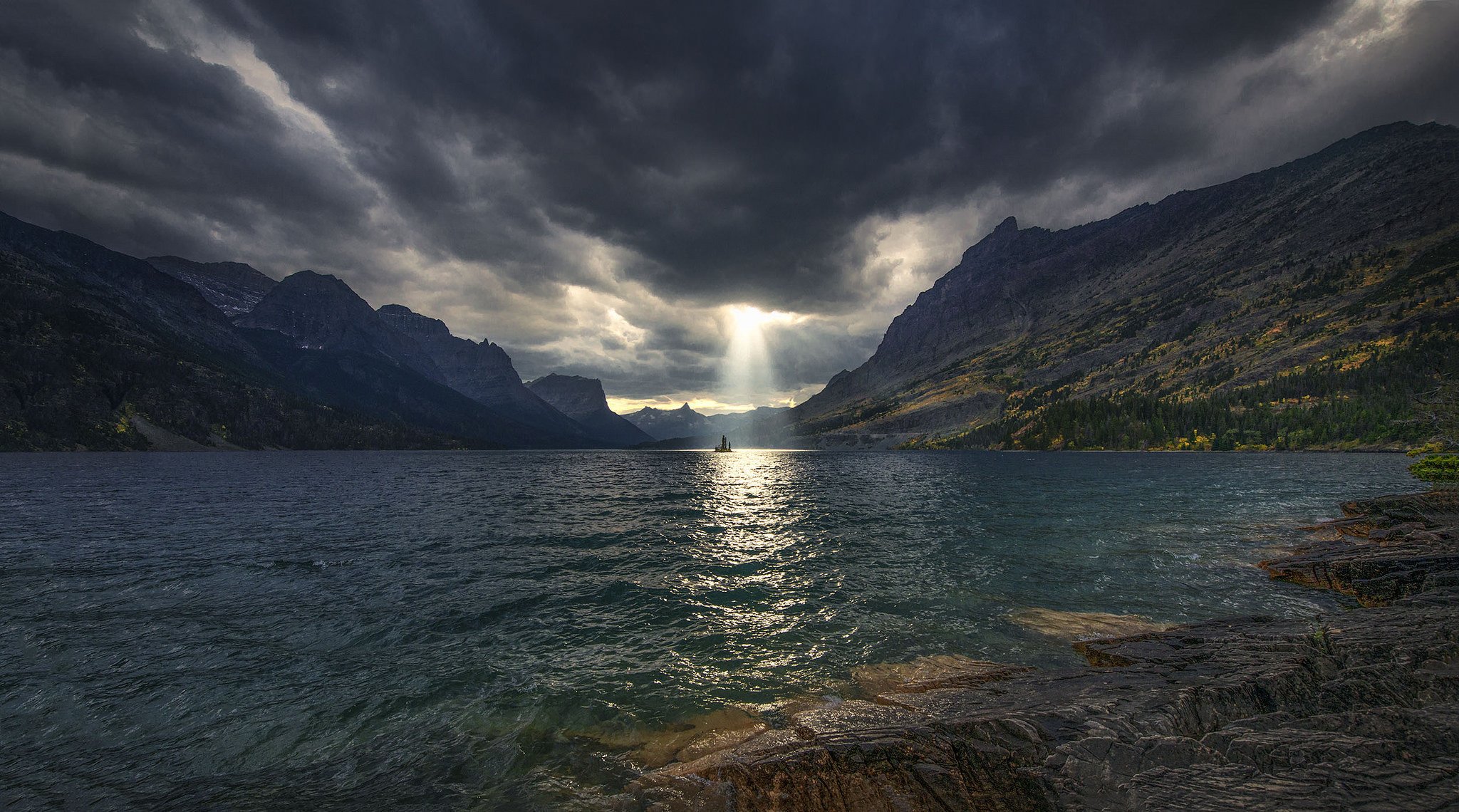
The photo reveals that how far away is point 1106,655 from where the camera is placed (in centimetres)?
1619

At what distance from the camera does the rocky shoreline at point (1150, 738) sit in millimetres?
8008

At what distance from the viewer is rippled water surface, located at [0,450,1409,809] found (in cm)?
1275

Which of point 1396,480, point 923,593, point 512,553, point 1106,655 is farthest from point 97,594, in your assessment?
point 1396,480

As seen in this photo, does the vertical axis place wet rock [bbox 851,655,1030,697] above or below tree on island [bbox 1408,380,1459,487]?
below

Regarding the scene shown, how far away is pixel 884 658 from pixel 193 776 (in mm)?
19173

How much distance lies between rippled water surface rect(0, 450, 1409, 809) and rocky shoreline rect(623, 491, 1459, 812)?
3.42m

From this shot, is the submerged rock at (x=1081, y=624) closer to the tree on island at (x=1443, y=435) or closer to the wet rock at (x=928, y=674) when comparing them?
the wet rock at (x=928, y=674)

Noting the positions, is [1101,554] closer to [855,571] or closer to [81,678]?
[855,571]

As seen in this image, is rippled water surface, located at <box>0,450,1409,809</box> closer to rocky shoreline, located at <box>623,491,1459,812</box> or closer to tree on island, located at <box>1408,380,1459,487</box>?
rocky shoreline, located at <box>623,491,1459,812</box>

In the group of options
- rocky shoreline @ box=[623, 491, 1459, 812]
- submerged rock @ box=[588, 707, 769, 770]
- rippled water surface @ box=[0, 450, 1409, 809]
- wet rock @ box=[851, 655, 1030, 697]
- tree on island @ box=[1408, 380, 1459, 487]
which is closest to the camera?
rocky shoreline @ box=[623, 491, 1459, 812]

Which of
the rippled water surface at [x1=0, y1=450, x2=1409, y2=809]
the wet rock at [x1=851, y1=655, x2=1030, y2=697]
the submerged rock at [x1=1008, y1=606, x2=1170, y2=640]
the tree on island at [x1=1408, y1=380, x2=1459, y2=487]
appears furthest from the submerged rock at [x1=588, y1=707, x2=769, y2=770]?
the tree on island at [x1=1408, y1=380, x2=1459, y2=487]

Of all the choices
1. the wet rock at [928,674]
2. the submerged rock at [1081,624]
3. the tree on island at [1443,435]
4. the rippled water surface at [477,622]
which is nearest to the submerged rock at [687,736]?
the rippled water surface at [477,622]

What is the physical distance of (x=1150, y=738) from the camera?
973cm

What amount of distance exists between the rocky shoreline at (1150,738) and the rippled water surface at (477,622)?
3.42 m
